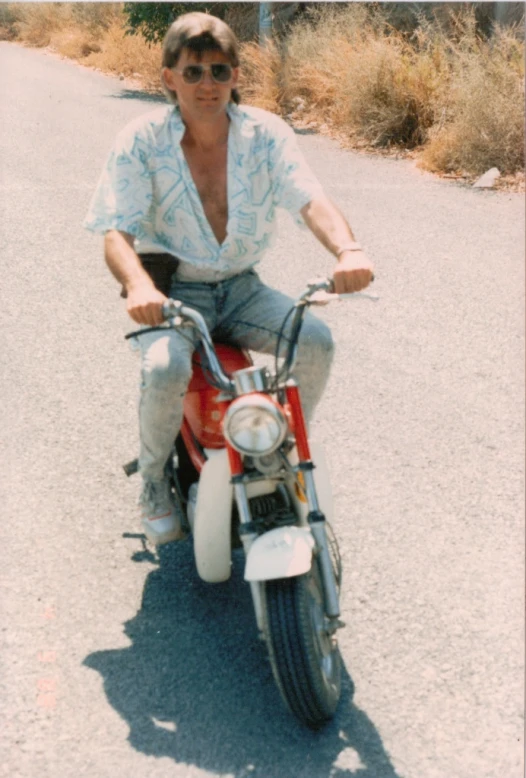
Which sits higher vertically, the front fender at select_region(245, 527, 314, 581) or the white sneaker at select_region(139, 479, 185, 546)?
the front fender at select_region(245, 527, 314, 581)

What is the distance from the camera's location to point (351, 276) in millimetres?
2840

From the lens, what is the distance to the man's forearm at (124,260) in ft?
9.67

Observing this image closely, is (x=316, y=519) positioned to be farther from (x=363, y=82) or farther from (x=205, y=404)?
(x=363, y=82)

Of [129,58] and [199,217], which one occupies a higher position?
[199,217]

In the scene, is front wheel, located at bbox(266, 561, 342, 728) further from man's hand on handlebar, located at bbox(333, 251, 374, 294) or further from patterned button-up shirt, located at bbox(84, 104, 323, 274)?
patterned button-up shirt, located at bbox(84, 104, 323, 274)

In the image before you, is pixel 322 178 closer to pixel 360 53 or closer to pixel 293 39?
pixel 360 53

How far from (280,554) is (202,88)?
1501 millimetres

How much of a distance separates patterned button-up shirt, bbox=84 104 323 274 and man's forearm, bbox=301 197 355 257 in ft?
0.14

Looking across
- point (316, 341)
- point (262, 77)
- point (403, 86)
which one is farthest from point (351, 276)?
point (262, 77)

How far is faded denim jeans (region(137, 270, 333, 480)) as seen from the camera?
120 inches

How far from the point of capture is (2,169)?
10.7m


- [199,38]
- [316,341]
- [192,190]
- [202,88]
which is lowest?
[316,341]

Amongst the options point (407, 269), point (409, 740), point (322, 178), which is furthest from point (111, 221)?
point (322, 178)

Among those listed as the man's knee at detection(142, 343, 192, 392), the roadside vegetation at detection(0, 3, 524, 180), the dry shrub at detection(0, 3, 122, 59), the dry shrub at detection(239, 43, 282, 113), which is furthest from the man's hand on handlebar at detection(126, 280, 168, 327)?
the dry shrub at detection(0, 3, 122, 59)
